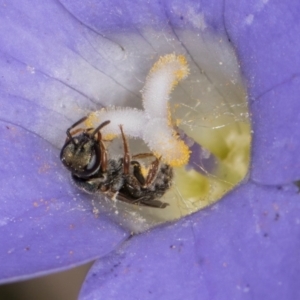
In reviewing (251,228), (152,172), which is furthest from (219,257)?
(152,172)

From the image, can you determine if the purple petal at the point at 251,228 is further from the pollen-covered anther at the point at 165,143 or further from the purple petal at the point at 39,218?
the pollen-covered anther at the point at 165,143

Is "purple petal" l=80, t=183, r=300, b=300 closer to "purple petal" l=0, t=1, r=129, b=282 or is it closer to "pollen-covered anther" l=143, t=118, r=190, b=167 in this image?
"purple petal" l=0, t=1, r=129, b=282

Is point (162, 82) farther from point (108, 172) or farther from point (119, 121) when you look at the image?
point (108, 172)

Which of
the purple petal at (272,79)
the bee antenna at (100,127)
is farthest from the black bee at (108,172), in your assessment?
the purple petal at (272,79)

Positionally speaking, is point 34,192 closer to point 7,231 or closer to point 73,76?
point 7,231

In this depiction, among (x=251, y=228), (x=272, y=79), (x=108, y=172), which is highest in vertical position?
(x=272, y=79)

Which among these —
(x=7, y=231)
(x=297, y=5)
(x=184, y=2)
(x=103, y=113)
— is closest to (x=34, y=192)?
(x=7, y=231)
